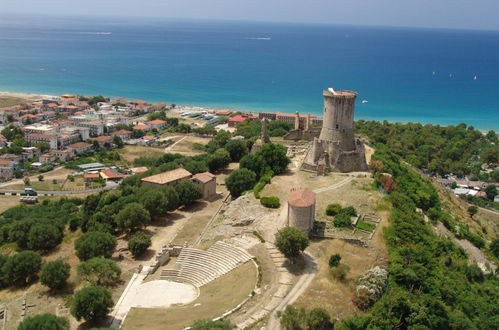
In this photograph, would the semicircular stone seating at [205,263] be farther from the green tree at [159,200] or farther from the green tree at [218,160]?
the green tree at [218,160]

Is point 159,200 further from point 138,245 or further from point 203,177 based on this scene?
point 203,177

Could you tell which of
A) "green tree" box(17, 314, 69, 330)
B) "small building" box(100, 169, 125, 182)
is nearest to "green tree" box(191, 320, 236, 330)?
"green tree" box(17, 314, 69, 330)

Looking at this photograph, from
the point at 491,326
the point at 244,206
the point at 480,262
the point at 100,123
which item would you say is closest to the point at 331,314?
the point at 491,326

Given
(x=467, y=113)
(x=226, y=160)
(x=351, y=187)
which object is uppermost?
(x=351, y=187)

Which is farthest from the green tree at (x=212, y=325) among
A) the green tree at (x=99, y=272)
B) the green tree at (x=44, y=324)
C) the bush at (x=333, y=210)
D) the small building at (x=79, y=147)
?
the small building at (x=79, y=147)

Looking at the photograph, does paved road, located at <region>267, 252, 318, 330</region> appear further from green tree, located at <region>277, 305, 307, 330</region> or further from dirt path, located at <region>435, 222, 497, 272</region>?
dirt path, located at <region>435, 222, 497, 272</region>

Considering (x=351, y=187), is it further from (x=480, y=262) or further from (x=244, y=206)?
(x=480, y=262)

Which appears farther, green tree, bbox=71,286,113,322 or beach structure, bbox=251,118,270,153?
beach structure, bbox=251,118,270,153
